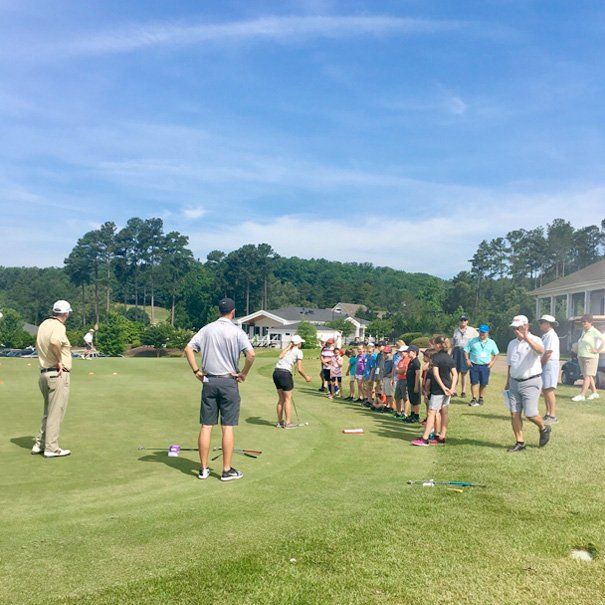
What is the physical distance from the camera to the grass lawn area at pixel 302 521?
14.3 feet

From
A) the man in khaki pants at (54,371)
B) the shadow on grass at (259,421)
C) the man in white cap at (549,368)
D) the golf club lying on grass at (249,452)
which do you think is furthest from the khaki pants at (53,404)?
the man in white cap at (549,368)

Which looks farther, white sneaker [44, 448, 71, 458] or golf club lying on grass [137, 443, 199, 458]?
golf club lying on grass [137, 443, 199, 458]

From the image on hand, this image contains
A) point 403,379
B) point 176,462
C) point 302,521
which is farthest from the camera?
point 403,379

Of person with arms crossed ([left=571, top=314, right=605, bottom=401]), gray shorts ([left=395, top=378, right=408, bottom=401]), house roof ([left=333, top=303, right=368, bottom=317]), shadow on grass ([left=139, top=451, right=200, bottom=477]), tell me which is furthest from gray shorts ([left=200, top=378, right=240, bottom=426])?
house roof ([left=333, top=303, right=368, bottom=317])

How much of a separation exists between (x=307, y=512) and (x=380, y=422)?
686 cm

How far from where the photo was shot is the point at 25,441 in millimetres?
9398

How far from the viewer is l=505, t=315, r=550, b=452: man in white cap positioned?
359 inches

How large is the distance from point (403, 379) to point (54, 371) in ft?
25.9

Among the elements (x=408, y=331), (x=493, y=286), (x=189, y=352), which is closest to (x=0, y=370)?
(x=189, y=352)

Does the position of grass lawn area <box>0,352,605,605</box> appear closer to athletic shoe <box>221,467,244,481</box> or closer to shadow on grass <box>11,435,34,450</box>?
shadow on grass <box>11,435,34,450</box>

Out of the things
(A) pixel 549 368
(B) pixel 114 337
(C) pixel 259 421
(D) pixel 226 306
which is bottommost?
(B) pixel 114 337

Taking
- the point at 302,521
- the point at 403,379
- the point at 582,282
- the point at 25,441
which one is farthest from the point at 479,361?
the point at 582,282

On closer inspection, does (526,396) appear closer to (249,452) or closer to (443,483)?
(443,483)

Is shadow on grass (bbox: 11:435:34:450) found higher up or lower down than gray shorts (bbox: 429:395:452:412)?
lower down
